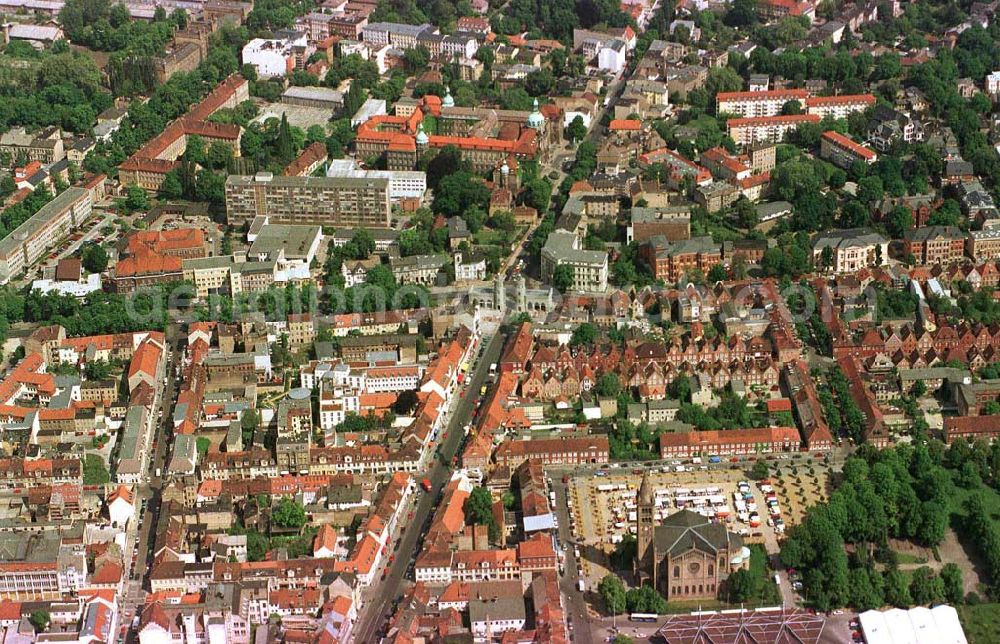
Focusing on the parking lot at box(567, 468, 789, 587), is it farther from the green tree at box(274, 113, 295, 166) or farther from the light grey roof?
the green tree at box(274, 113, 295, 166)

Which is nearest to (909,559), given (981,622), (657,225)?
(981,622)

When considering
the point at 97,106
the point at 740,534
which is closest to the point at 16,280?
the point at 97,106

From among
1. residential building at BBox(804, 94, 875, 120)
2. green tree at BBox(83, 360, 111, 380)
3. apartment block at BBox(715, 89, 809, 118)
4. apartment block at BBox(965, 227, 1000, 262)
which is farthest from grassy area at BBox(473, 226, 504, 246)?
residential building at BBox(804, 94, 875, 120)

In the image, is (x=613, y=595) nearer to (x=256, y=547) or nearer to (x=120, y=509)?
(x=256, y=547)

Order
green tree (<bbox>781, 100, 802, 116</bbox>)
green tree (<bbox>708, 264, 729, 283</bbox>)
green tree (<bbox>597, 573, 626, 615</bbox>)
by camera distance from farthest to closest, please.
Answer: green tree (<bbox>781, 100, 802, 116</bbox>) < green tree (<bbox>708, 264, 729, 283</bbox>) < green tree (<bbox>597, 573, 626, 615</bbox>)

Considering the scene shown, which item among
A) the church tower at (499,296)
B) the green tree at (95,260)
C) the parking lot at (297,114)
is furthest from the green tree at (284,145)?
the church tower at (499,296)

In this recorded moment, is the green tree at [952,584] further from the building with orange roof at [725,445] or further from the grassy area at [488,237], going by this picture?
the grassy area at [488,237]
